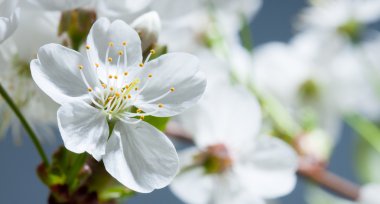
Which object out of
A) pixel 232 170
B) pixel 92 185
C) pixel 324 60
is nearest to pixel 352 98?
pixel 324 60

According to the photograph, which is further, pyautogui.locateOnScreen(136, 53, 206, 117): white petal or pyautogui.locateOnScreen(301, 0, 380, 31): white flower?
pyautogui.locateOnScreen(301, 0, 380, 31): white flower

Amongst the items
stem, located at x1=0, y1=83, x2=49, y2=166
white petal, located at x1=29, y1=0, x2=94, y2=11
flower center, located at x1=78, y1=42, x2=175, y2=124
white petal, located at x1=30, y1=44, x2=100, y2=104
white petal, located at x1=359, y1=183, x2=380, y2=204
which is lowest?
white petal, located at x1=359, y1=183, x2=380, y2=204

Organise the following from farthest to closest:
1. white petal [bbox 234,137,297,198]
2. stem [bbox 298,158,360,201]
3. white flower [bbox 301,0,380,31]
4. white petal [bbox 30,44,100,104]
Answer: white flower [bbox 301,0,380,31] → stem [bbox 298,158,360,201] → white petal [bbox 234,137,297,198] → white petal [bbox 30,44,100,104]

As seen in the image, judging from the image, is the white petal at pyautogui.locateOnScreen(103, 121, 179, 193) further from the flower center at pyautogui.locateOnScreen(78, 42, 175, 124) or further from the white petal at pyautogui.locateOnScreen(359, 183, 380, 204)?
the white petal at pyautogui.locateOnScreen(359, 183, 380, 204)

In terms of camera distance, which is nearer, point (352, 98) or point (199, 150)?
point (199, 150)

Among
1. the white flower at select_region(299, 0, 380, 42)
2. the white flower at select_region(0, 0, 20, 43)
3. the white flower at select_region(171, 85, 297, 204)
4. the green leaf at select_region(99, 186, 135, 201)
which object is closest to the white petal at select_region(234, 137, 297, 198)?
the white flower at select_region(171, 85, 297, 204)

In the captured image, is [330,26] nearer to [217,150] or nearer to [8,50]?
[217,150]

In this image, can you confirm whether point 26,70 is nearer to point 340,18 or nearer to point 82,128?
point 82,128
